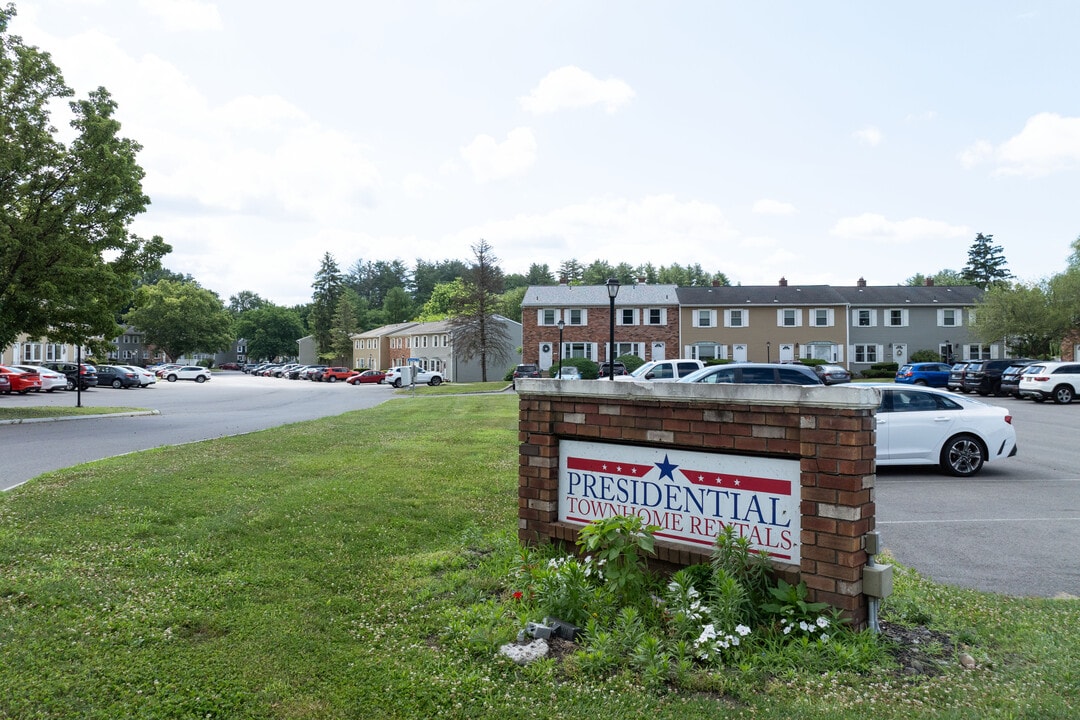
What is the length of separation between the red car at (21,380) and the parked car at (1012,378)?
4713cm

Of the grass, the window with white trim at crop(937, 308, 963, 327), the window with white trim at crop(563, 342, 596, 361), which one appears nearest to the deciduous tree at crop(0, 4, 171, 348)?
the grass

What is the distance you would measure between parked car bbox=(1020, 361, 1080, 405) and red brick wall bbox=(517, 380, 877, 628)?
3059 cm

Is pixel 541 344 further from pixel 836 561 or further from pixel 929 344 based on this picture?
pixel 836 561

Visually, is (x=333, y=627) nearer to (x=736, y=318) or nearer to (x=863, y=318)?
(x=736, y=318)

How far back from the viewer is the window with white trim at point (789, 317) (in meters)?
55.2

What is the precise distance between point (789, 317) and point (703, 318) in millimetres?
6503

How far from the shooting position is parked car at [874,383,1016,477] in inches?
454

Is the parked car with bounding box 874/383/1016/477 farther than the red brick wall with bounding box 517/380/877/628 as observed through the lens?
Yes

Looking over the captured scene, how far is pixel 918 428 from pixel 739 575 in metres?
8.64

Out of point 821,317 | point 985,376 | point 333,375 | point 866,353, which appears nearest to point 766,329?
point 821,317

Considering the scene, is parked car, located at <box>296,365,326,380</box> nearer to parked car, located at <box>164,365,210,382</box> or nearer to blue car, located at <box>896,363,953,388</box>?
parked car, located at <box>164,365,210,382</box>

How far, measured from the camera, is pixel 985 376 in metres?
33.3

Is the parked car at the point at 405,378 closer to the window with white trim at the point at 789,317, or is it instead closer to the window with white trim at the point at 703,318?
the window with white trim at the point at 703,318

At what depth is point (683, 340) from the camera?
55688mm
